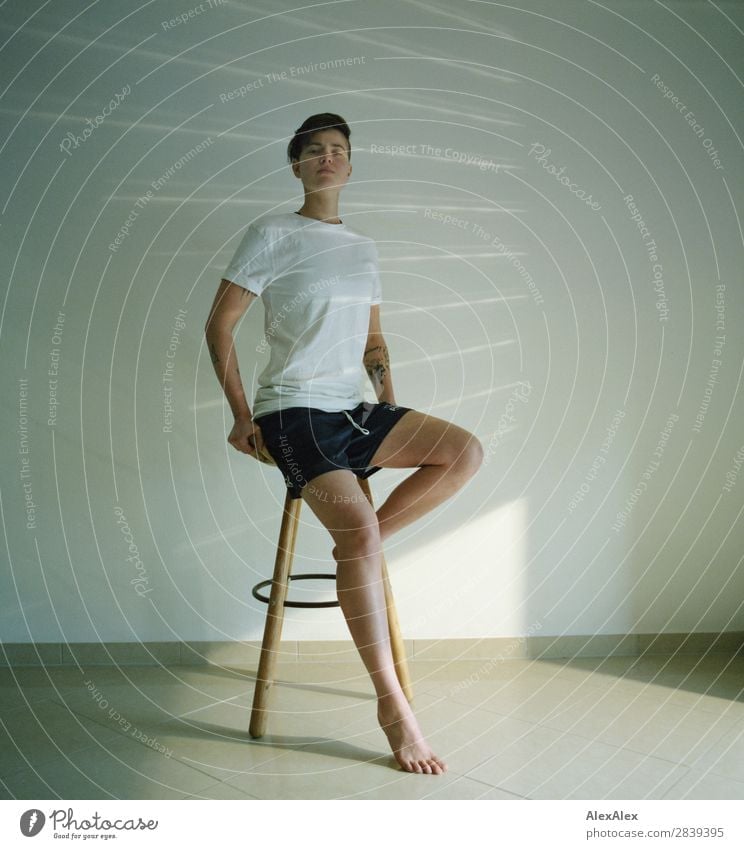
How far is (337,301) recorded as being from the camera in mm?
1512

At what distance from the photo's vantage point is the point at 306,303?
149cm

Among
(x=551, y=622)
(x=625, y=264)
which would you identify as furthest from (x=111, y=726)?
(x=625, y=264)

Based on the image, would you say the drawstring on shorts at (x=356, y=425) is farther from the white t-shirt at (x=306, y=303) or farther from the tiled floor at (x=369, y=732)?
the tiled floor at (x=369, y=732)

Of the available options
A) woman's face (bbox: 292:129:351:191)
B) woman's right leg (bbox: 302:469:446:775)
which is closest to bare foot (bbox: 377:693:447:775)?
woman's right leg (bbox: 302:469:446:775)

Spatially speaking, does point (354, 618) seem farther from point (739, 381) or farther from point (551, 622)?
point (739, 381)

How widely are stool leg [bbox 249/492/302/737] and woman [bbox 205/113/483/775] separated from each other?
8 cm

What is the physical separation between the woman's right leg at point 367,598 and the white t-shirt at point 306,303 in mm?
196

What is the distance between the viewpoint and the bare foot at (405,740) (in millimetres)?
1274

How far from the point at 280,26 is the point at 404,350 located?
34.9 inches

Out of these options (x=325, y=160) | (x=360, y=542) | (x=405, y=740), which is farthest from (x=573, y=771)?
(x=325, y=160)

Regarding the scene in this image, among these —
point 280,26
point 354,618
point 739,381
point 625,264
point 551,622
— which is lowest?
point 551,622
